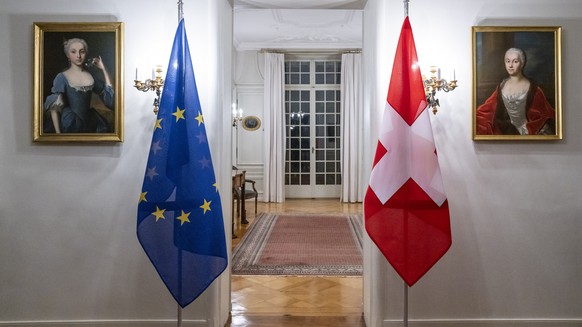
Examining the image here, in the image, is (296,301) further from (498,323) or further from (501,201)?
(501,201)

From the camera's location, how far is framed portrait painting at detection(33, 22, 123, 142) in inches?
101

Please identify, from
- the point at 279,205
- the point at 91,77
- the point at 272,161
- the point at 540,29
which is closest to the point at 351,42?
the point at 272,161

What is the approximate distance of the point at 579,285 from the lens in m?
2.63

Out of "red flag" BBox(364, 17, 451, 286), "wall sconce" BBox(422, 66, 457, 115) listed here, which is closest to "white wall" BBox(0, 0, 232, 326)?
"red flag" BBox(364, 17, 451, 286)

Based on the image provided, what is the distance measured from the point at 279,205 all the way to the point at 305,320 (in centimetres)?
549

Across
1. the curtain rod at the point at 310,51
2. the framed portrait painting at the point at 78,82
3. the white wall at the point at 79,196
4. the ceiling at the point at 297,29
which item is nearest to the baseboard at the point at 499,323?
the white wall at the point at 79,196

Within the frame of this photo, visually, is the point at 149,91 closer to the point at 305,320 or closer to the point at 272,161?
the point at 305,320

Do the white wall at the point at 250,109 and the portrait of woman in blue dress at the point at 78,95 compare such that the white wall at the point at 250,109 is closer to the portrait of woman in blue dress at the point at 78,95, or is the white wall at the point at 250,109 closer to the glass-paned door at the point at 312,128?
the glass-paned door at the point at 312,128

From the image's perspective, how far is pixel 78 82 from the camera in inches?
101

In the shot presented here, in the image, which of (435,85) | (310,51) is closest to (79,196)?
(435,85)

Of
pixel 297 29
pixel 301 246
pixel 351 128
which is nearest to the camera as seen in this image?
pixel 301 246

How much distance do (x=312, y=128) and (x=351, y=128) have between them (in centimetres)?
90

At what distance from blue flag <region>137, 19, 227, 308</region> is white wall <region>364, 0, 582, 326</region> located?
1.09m

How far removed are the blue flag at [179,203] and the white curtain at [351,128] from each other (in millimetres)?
6618
